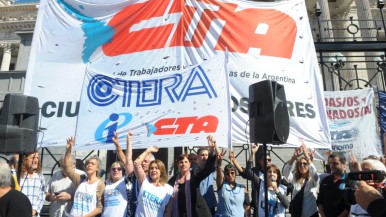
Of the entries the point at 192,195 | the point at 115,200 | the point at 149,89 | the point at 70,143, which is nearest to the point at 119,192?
the point at 115,200

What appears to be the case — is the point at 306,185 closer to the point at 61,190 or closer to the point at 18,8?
the point at 61,190

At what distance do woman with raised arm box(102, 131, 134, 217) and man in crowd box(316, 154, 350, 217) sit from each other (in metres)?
2.54

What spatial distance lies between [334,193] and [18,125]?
13.7ft

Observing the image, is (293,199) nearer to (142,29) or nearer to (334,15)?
(142,29)

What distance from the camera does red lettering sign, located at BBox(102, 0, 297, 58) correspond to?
5.79 meters

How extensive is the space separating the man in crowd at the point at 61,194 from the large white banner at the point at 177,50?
57cm

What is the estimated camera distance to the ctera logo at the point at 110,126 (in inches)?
198

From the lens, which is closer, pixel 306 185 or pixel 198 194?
pixel 198 194

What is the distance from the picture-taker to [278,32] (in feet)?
19.6

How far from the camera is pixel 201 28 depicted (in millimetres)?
5918

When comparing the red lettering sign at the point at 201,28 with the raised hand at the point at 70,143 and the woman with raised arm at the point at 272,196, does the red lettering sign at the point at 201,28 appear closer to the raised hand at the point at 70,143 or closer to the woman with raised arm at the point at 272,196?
the raised hand at the point at 70,143

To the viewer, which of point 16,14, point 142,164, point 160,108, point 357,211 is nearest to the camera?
point 357,211

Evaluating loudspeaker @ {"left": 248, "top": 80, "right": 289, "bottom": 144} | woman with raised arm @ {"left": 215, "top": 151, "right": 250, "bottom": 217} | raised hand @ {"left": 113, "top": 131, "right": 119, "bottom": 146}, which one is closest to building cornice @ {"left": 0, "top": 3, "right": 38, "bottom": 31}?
raised hand @ {"left": 113, "top": 131, "right": 119, "bottom": 146}

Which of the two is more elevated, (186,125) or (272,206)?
(186,125)
